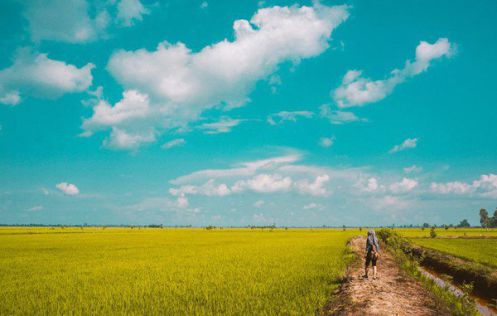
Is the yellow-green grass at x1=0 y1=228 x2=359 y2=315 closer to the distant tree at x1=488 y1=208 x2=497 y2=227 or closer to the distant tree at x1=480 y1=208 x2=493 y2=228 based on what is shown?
the distant tree at x1=480 y1=208 x2=493 y2=228

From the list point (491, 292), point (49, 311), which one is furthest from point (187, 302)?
point (491, 292)

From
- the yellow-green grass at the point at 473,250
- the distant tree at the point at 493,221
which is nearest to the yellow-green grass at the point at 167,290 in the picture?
the yellow-green grass at the point at 473,250

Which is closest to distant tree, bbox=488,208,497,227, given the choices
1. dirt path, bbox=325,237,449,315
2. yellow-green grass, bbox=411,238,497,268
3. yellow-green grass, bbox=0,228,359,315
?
yellow-green grass, bbox=411,238,497,268

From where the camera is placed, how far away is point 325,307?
346 inches

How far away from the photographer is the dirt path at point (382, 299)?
8.21 m

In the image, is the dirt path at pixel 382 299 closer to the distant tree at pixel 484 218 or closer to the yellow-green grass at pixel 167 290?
the yellow-green grass at pixel 167 290

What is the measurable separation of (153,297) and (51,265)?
1156 cm

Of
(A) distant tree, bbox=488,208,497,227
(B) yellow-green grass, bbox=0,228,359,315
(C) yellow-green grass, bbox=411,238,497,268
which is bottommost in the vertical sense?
(A) distant tree, bbox=488,208,497,227

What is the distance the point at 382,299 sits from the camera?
9.20m

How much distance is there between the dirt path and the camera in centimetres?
821

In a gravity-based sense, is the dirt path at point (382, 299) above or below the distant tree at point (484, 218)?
above

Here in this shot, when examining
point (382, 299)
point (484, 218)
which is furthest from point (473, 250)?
point (484, 218)

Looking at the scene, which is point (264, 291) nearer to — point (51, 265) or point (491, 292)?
point (491, 292)

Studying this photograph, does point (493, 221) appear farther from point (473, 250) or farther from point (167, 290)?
point (167, 290)
